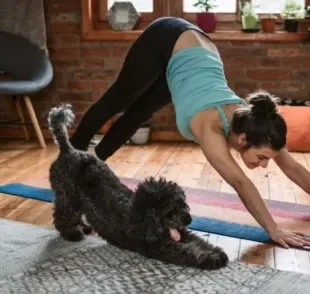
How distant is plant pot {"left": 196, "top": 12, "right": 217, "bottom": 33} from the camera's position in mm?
4055

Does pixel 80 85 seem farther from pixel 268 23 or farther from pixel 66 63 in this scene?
pixel 268 23

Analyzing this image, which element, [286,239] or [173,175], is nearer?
[286,239]

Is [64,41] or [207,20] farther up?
[207,20]

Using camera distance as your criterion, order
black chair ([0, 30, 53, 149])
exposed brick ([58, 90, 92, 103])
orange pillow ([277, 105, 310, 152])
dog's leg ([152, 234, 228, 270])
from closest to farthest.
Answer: dog's leg ([152, 234, 228, 270])
orange pillow ([277, 105, 310, 152])
black chair ([0, 30, 53, 149])
exposed brick ([58, 90, 92, 103])

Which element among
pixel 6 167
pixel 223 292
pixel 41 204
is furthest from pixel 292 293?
pixel 6 167

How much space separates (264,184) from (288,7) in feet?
5.28

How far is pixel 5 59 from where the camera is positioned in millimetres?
3990

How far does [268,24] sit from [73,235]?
2.55m

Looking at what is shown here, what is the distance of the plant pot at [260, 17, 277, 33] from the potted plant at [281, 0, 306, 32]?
8 centimetres

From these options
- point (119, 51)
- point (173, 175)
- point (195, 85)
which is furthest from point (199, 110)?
point (119, 51)

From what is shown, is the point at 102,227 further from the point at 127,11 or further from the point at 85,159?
the point at 127,11

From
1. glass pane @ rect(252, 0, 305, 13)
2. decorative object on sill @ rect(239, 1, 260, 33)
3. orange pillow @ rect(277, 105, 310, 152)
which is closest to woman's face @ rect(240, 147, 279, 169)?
orange pillow @ rect(277, 105, 310, 152)

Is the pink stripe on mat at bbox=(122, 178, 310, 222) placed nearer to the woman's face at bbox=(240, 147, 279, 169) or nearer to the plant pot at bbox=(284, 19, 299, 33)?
the woman's face at bbox=(240, 147, 279, 169)

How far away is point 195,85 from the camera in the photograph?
217 centimetres
